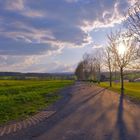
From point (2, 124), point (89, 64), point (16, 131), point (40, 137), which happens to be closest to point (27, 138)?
point (40, 137)

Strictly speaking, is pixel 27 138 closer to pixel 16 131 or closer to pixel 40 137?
pixel 40 137

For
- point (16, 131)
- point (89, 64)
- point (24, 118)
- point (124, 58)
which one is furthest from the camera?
point (89, 64)

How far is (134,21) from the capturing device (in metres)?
31.3

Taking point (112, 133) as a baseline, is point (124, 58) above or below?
above

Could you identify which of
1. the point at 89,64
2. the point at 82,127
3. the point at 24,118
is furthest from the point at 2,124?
the point at 89,64

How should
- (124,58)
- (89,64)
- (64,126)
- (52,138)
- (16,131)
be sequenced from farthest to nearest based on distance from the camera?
(89,64), (124,58), (64,126), (16,131), (52,138)

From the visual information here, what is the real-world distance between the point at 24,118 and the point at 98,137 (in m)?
6.28

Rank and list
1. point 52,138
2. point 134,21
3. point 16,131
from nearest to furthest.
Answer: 1. point 52,138
2. point 16,131
3. point 134,21

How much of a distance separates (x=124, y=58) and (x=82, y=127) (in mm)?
40317

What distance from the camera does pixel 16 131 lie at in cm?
1151

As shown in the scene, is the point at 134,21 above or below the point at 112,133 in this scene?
above

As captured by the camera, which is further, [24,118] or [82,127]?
[24,118]

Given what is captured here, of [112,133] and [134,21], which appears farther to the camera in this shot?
[134,21]

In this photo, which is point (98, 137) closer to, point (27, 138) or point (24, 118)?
point (27, 138)
